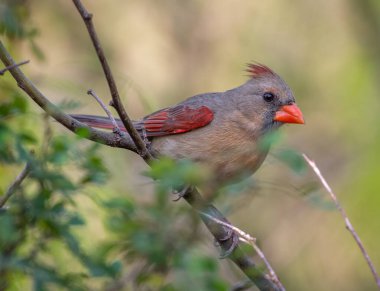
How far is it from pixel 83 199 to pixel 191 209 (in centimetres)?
175

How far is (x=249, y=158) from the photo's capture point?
3.71 meters

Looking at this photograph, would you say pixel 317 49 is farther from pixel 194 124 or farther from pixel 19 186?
pixel 19 186

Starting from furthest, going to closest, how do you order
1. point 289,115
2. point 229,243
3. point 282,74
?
point 282,74 → point 289,115 → point 229,243

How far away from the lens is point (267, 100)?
4.19 metres

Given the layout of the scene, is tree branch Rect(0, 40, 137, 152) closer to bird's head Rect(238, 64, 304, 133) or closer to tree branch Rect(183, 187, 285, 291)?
tree branch Rect(183, 187, 285, 291)

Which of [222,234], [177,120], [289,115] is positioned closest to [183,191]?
[222,234]

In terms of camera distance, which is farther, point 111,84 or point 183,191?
point 183,191

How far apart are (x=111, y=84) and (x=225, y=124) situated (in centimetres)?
171

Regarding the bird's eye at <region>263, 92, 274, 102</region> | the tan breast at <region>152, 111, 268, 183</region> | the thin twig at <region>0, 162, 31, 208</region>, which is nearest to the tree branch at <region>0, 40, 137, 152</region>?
the thin twig at <region>0, 162, 31, 208</region>

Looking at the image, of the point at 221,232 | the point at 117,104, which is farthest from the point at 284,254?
the point at 117,104

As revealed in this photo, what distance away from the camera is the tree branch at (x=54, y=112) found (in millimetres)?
2453

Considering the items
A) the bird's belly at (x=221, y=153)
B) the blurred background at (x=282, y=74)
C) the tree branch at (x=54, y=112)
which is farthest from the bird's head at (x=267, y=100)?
the tree branch at (x=54, y=112)

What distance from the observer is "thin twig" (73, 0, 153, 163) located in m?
2.10

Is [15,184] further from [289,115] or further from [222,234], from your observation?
[289,115]
